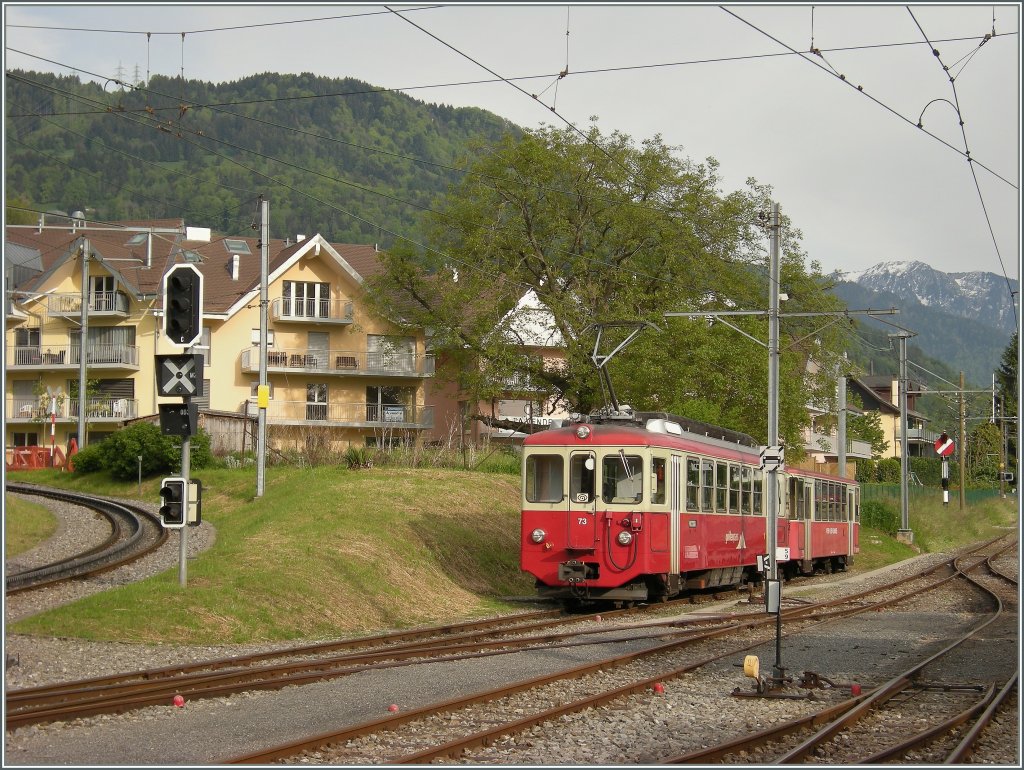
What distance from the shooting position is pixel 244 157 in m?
142

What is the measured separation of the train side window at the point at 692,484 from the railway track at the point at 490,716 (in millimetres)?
4526

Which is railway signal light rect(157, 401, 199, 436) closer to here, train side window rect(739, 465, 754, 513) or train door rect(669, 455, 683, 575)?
train door rect(669, 455, 683, 575)

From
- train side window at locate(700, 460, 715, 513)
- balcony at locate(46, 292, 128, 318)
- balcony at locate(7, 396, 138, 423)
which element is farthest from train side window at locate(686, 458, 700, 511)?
balcony at locate(46, 292, 128, 318)

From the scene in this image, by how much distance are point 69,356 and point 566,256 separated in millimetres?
21633

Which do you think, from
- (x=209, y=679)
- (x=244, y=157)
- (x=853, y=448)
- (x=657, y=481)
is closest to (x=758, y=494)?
(x=657, y=481)

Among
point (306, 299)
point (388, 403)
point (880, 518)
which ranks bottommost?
point (880, 518)

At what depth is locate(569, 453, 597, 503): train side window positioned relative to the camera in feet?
61.1

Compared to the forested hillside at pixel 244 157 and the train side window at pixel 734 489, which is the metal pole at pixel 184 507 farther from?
the forested hillside at pixel 244 157

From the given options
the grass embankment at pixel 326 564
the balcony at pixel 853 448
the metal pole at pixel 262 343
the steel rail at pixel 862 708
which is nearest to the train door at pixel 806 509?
the grass embankment at pixel 326 564

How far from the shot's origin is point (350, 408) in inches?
2067

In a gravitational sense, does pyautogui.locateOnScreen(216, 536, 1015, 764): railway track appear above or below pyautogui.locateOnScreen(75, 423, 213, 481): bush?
below

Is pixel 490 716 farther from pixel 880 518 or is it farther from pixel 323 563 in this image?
pixel 880 518

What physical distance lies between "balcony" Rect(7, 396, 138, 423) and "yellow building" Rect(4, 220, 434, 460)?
0.19ft

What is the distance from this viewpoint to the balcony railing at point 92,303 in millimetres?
50000
